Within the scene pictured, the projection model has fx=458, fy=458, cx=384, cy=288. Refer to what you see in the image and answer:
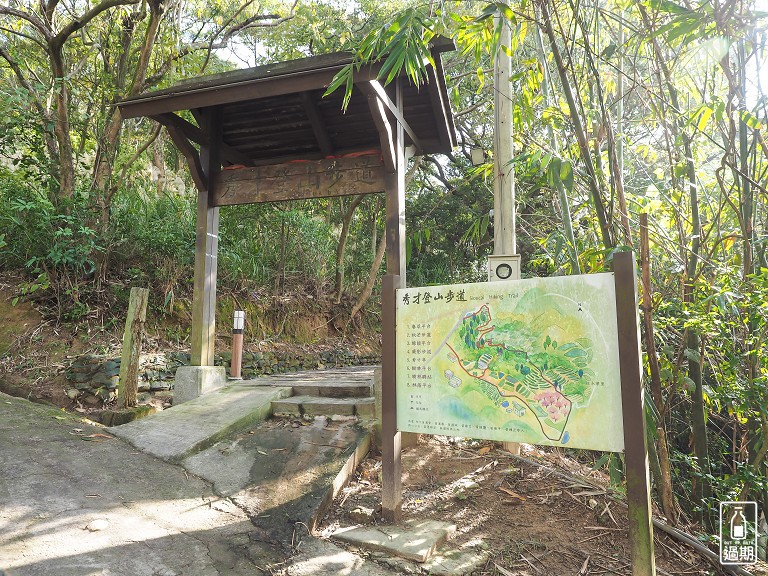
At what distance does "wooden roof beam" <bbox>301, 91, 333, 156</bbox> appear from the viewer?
16.8ft

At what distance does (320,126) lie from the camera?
215 inches

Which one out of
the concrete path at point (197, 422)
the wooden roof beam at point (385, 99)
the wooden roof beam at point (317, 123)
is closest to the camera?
the concrete path at point (197, 422)

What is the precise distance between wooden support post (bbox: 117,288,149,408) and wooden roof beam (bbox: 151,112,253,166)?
1933 mm

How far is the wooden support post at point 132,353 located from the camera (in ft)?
15.8

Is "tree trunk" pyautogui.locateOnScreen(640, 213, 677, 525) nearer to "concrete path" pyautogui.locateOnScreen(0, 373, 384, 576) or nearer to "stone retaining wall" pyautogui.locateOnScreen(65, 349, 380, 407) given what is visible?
"concrete path" pyautogui.locateOnScreen(0, 373, 384, 576)

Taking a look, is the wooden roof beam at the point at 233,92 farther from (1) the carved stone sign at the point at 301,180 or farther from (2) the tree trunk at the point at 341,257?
(2) the tree trunk at the point at 341,257

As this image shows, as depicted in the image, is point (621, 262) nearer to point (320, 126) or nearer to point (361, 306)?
point (320, 126)

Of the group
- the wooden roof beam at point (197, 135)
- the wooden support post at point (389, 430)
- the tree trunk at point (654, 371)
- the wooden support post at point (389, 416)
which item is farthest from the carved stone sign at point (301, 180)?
the tree trunk at point (654, 371)

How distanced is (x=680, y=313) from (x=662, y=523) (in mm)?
1394

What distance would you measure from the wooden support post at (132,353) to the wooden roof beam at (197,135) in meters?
1.93

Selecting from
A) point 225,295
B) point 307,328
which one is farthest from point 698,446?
point 307,328

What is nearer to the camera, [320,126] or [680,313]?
[680,313]

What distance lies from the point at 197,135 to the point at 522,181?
438 cm

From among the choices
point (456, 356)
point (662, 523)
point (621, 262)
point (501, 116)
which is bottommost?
point (662, 523)
